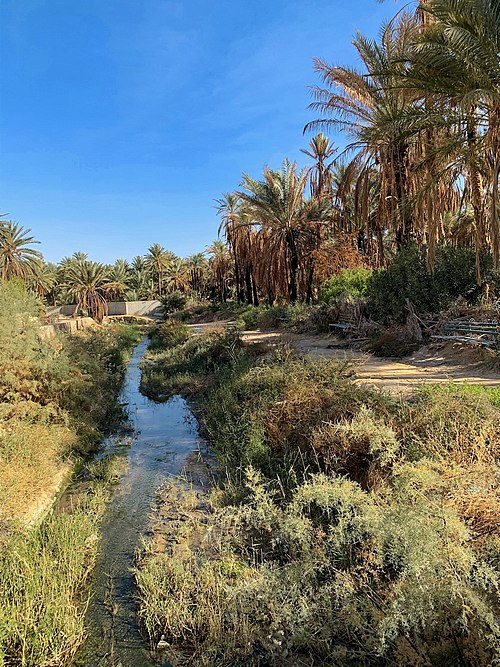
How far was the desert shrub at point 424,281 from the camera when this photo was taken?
1302 centimetres

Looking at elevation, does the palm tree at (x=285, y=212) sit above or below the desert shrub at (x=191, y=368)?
above

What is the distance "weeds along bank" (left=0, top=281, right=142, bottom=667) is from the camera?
3707 mm

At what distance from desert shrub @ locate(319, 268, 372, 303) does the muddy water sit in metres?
9.35

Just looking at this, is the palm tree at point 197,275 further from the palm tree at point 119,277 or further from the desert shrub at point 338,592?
the desert shrub at point 338,592

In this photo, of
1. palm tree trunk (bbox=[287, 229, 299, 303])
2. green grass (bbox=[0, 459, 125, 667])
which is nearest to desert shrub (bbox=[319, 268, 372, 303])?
palm tree trunk (bbox=[287, 229, 299, 303])

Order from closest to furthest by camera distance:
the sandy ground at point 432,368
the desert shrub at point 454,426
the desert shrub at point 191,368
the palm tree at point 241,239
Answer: the desert shrub at point 454,426
the sandy ground at point 432,368
the desert shrub at point 191,368
the palm tree at point 241,239

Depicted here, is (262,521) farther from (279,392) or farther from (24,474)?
(24,474)

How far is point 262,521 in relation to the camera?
518cm

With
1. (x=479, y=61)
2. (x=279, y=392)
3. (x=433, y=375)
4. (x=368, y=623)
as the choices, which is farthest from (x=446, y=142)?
(x=368, y=623)

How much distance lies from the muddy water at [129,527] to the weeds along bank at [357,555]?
23 centimetres

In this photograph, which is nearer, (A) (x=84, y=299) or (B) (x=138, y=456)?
(B) (x=138, y=456)

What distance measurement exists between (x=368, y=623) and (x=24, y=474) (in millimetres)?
5215

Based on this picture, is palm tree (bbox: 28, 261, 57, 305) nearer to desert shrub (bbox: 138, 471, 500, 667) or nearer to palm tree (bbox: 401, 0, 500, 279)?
palm tree (bbox: 401, 0, 500, 279)

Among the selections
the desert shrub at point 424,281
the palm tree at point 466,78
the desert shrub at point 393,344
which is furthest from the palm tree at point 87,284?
the palm tree at point 466,78
